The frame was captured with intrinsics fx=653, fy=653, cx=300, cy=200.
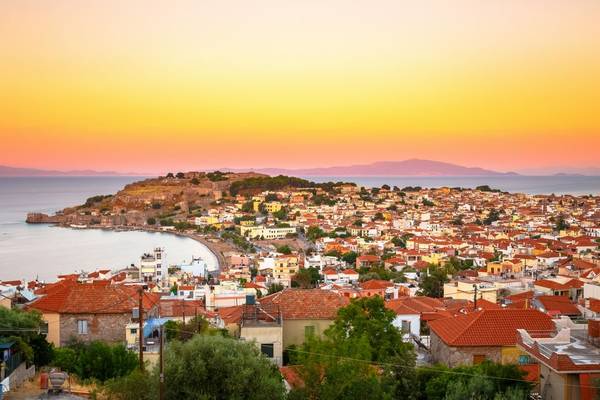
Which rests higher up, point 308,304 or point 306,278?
point 308,304

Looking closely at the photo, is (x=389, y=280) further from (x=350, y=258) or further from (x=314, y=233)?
(x=314, y=233)

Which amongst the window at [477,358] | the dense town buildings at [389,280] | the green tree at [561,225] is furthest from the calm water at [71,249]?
the window at [477,358]

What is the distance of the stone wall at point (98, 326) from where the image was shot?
1044 centimetres

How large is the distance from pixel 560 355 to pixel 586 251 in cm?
3215

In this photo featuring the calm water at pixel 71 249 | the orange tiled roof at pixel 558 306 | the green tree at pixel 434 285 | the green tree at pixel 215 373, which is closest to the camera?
the green tree at pixel 215 373

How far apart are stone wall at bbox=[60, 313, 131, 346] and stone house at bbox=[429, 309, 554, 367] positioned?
495 centimetres

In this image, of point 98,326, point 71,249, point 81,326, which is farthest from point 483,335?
point 71,249

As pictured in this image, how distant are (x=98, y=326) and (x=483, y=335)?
5.97 meters

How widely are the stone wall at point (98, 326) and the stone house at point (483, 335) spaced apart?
4.95 metres

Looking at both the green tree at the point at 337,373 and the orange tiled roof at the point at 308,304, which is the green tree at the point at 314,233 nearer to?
the orange tiled roof at the point at 308,304

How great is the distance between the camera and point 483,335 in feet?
30.6

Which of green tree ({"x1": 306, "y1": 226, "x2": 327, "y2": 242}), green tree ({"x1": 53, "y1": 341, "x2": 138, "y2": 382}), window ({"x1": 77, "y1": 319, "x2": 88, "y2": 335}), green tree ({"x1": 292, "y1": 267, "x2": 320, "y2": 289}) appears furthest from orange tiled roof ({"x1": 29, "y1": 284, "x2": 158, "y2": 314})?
green tree ({"x1": 306, "y1": 226, "x2": 327, "y2": 242})

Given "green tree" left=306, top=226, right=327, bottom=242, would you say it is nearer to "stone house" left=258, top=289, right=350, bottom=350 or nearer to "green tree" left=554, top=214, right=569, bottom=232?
"green tree" left=554, top=214, right=569, bottom=232

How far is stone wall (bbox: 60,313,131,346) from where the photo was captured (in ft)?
34.2
